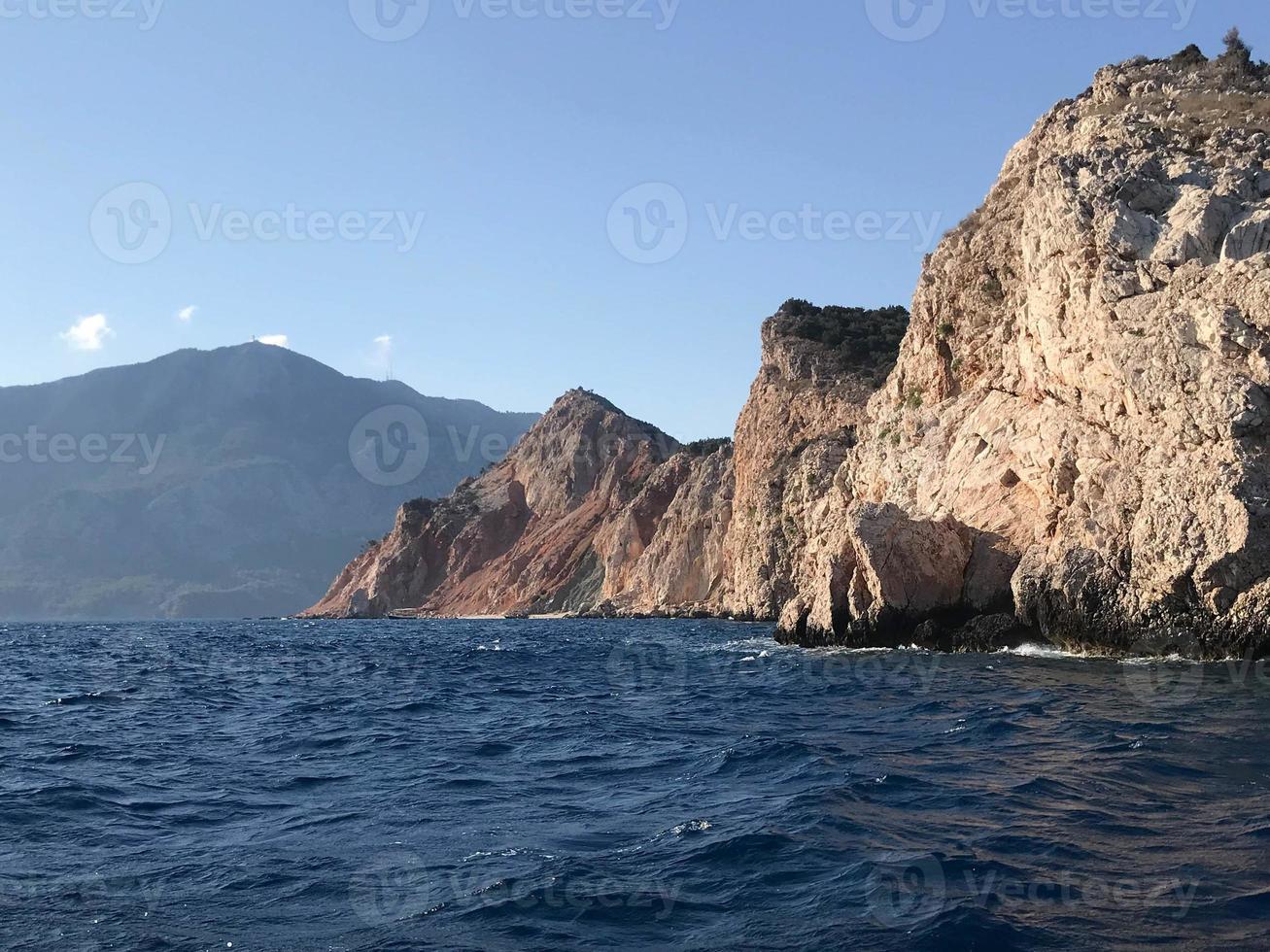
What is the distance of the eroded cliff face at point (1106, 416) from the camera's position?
88.8 ft

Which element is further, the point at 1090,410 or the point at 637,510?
A: the point at 637,510

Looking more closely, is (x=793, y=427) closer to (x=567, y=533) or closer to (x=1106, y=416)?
(x=567, y=533)

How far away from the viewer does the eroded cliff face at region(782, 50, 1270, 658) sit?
27078 millimetres

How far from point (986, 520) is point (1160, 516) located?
25.7 ft

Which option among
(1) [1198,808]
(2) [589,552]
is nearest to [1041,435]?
(1) [1198,808]

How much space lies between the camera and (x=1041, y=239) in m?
36.5

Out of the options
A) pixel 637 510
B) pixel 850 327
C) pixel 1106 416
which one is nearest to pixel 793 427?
pixel 850 327

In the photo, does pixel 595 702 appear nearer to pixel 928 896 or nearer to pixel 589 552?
pixel 928 896

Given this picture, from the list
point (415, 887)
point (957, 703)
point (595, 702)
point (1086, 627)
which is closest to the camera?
point (415, 887)

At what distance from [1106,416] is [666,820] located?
23.6m

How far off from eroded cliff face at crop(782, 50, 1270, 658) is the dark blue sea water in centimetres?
412

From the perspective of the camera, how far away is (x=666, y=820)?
1273 cm

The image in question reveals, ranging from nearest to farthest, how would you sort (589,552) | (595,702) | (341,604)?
(595,702)
(589,552)
(341,604)

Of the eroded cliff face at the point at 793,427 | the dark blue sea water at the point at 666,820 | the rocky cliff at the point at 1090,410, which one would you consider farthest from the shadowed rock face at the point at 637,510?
the dark blue sea water at the point at 666,820
